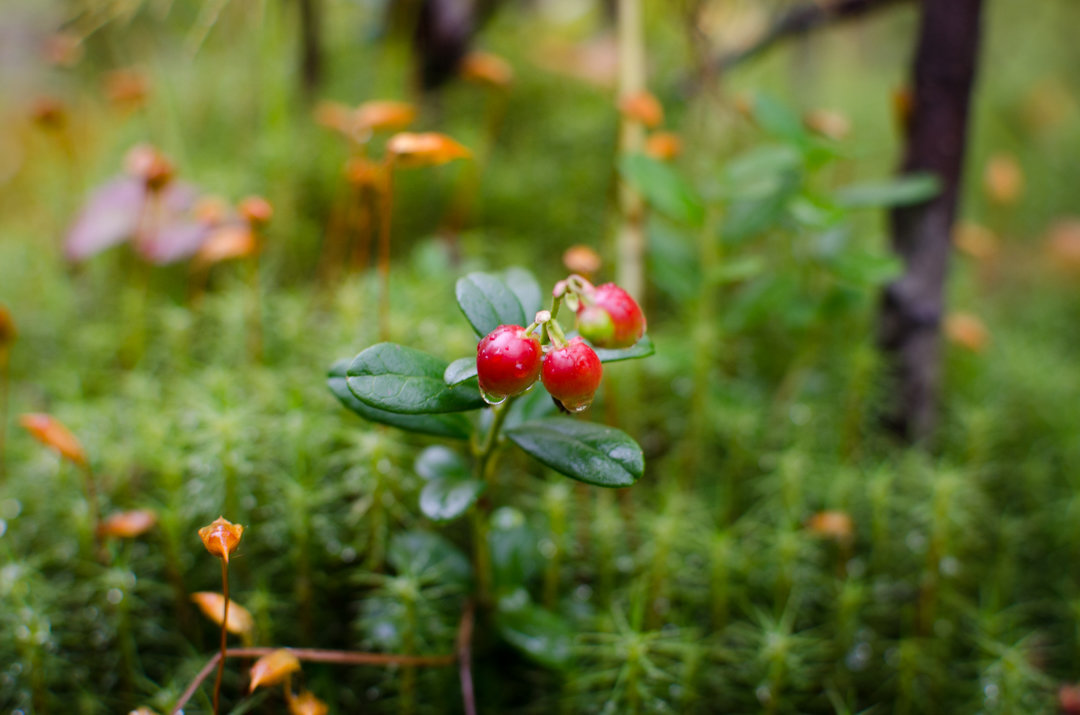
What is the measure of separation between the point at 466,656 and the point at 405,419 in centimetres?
25

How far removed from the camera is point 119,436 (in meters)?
0.94

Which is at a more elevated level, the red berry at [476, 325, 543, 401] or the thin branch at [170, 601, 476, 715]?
the red berry at [476, 325, 543, 401]

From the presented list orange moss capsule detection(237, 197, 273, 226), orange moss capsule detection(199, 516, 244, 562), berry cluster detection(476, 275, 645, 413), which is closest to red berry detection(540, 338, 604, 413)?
berry cluster detection(476, 275, 645, 413)

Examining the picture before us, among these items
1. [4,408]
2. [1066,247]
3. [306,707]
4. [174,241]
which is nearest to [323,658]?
[306,707]

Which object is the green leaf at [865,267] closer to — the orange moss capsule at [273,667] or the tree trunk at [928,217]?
the tree trunk at [928,217]

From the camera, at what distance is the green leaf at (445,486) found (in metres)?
0.54

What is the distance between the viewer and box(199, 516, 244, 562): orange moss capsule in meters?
0.49

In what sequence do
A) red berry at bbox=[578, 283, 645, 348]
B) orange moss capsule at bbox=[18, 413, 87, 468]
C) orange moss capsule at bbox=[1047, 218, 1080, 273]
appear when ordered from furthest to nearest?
orange moss capsule at bbox=[1047, 218, 1080, 273] < orange moss capsule at bbox=[18, 413, 87, 468] < red berry at bbox=[578, 283, 645, 348]

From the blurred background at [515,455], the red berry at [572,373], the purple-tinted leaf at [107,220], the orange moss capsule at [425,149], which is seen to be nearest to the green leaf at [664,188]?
the blurred background at [515,455]

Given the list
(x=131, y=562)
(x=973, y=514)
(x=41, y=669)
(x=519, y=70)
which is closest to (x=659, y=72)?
(x=519, y=70)

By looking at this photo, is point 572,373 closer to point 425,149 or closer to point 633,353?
point 633,353

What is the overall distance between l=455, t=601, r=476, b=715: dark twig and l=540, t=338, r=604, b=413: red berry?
1.11ft

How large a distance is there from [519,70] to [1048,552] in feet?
5.24

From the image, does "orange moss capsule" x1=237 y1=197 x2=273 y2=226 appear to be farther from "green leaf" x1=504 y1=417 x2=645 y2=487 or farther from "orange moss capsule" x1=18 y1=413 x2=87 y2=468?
"green leaf" x1=504 y1=417 x2=645 y2=487
